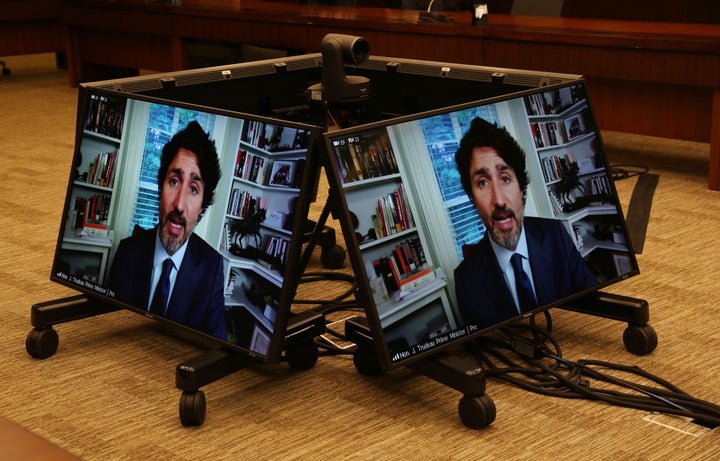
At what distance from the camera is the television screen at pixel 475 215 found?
7.02ft

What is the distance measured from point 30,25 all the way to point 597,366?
637 centimetres

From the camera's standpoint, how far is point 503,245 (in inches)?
93.4

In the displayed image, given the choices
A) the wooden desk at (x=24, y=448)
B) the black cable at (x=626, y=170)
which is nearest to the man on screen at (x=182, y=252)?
the wooden desk at (x=24, y=448)

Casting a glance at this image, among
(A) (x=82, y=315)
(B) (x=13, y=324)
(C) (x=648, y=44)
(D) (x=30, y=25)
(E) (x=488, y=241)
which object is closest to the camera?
(E) (x=488, y=241)

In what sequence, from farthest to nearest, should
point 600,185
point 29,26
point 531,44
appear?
point 29,26 < point 531,44 < point 600,185

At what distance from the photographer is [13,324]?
2793mm

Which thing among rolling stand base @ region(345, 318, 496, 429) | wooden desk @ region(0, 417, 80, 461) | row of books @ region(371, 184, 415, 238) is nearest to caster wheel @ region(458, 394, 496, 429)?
rolling stand base @ region(345, 318, 496, 429)

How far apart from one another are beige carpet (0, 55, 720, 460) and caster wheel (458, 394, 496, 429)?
0.08 ft

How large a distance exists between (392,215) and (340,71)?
0.56 meters

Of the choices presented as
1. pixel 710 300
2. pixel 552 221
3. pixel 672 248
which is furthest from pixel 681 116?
pixel 552 221

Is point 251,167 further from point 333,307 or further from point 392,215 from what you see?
point 333,307

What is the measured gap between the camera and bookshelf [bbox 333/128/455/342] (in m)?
2.13

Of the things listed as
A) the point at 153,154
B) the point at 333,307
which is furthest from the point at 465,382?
the point at 153,154

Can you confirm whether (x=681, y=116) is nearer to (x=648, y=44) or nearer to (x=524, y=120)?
(x=648, y=44)
